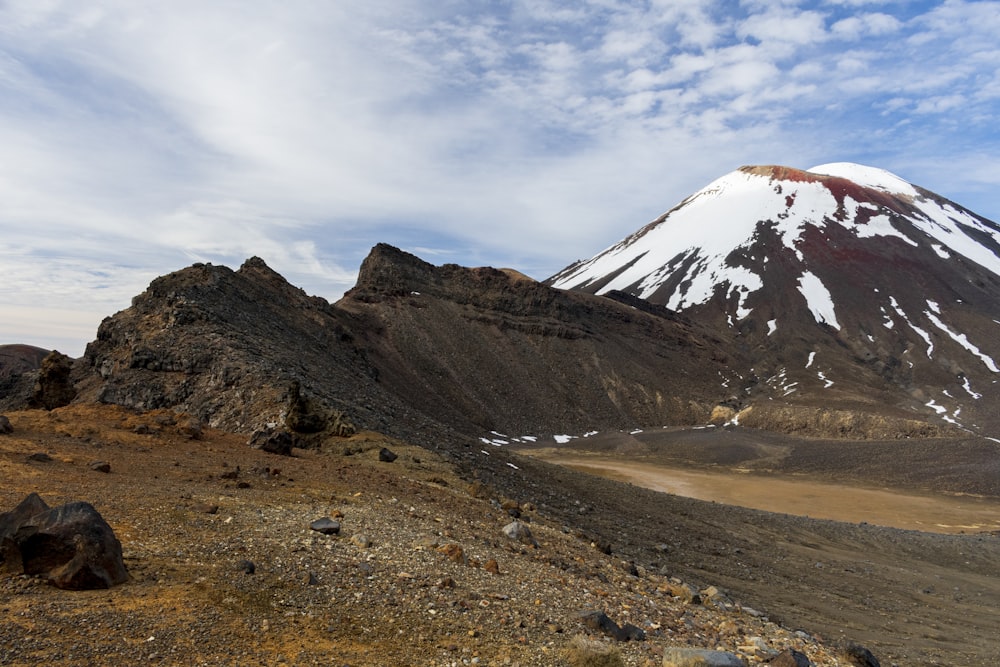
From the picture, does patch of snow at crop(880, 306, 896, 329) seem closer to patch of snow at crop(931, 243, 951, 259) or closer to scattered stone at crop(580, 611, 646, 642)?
patch of snow at crop(931, 243, 951, 259)

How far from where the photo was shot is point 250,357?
66.2 feet

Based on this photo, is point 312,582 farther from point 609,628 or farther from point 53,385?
point 53,385

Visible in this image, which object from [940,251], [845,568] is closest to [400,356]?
[845,568]

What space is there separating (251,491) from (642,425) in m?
53.0

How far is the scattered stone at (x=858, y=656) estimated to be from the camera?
9.31m

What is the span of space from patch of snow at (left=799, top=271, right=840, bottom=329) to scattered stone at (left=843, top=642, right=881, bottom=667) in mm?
92447

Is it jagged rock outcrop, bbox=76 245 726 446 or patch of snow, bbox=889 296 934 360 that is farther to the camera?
patch of snow, bbox=889 296 934 360

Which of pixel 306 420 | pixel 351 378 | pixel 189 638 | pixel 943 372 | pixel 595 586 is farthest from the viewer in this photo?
pixel 943 372

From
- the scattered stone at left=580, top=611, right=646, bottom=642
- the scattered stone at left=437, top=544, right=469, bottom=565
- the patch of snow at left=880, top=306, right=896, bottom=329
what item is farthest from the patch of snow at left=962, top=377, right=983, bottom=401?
the scattered stone at left=437, top=544, right=469, bottom=565

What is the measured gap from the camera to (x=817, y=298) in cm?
9956

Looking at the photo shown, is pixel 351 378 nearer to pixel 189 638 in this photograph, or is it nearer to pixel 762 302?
pixel 189 638

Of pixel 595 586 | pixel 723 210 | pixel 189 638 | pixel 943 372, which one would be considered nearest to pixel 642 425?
pixel 943 372

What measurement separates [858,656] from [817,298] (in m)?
101

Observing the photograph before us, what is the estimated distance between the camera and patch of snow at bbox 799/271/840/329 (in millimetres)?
93500
